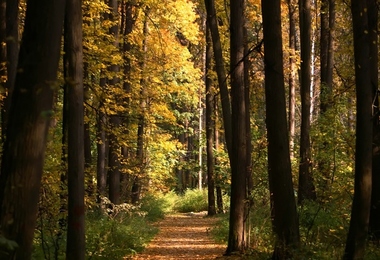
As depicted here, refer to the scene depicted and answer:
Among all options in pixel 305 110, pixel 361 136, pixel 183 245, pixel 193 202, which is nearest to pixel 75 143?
pixel 361 136

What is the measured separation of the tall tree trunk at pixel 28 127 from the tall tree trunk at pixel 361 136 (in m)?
5.01

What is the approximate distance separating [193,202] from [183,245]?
56.2ft

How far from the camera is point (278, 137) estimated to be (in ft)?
28.7

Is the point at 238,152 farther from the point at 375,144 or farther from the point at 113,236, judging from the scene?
the point at 113,236

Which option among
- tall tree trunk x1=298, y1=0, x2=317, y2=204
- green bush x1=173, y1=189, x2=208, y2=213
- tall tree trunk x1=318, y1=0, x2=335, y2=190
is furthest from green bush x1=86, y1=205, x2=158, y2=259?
green bush x1=173, y1=189, x2=208, y2=213

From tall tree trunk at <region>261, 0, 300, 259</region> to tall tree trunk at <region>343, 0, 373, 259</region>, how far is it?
1.14 metres

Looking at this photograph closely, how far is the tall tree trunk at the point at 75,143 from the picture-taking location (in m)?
8.30

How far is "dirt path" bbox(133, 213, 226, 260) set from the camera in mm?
13062

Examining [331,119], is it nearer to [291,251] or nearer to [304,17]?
[304,17]

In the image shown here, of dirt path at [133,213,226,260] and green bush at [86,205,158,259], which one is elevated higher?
green bush at [86,205,158,259]

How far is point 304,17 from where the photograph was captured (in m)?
16.7

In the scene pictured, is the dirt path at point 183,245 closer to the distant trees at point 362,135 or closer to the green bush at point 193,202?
the distant trees at point 362,135

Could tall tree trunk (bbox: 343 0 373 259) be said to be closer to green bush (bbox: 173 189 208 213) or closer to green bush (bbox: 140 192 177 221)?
green bush (bbox: 140 192 177 221)

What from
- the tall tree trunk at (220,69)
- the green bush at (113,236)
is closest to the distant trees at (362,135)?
the green bush at (113,236)
